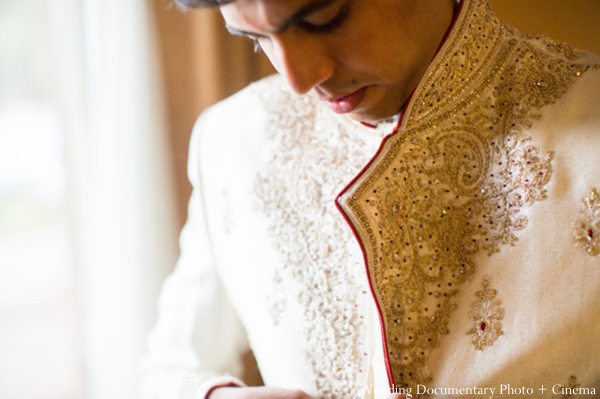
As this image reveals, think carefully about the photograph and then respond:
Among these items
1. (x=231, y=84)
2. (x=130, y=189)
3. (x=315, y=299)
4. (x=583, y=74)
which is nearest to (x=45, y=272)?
(x=130, y=189)

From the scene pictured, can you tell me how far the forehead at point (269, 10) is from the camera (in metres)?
0.69

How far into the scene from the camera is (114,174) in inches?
53.0

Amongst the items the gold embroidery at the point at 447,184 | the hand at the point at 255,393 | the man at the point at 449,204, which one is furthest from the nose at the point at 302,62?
the hand at the point at 255,393

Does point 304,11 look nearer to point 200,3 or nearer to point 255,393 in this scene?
point 200,3

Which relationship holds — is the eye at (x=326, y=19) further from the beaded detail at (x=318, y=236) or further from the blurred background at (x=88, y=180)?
the blurred background at (x=88, y=180)

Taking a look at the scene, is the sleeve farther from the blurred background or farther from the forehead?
the forehead

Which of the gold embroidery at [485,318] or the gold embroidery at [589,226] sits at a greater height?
the gold embroidery at [589,226]

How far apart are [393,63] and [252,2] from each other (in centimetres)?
20

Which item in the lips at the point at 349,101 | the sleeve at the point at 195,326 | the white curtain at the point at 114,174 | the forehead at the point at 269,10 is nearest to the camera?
the forehead at the point at 269,10

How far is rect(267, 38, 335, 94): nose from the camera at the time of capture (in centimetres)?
73

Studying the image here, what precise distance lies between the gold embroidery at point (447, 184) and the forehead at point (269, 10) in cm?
18

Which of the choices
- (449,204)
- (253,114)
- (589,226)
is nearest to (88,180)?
(253,114)

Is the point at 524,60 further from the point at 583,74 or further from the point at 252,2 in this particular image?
the point at 252,2

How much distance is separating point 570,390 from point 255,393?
0.42 m
